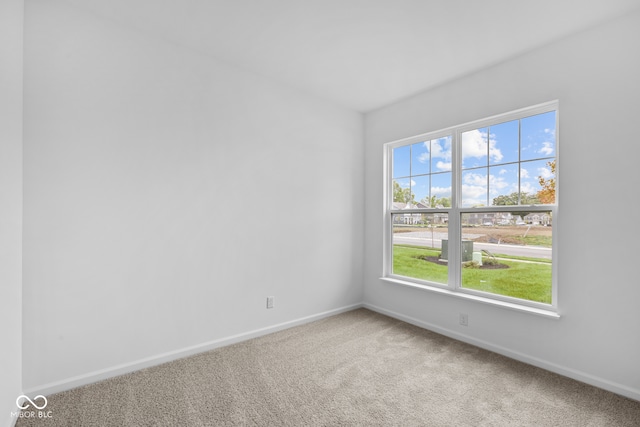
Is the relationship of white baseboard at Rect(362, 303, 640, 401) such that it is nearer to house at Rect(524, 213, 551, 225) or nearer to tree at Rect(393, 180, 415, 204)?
house at Rect(524, 213, 551, 225)

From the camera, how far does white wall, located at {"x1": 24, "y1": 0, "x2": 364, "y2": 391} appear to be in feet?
6.35

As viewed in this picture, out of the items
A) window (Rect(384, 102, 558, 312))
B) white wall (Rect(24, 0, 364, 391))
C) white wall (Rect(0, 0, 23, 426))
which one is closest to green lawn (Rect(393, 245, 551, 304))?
window (Rect(384, 102, 558, 312))

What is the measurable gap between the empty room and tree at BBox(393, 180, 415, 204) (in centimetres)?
43

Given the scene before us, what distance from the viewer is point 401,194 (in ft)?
12.0

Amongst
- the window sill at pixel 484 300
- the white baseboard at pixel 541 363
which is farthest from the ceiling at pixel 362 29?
the white baseboard at pixel 541 363

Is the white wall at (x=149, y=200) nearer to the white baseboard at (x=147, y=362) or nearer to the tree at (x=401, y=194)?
the white baseboard at (x=147, y=362)

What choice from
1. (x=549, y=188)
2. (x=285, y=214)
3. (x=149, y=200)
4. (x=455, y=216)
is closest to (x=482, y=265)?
(x=455, y=216)

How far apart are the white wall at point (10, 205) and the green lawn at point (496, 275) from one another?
335cm

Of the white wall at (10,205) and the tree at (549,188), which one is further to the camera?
the tree at (549,188)

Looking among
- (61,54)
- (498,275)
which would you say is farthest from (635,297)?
(61,54)

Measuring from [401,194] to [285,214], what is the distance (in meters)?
1.49

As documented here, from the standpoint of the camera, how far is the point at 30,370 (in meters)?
1.89

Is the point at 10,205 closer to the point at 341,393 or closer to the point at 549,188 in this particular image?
the point at 341,393

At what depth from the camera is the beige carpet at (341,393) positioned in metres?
1.77
